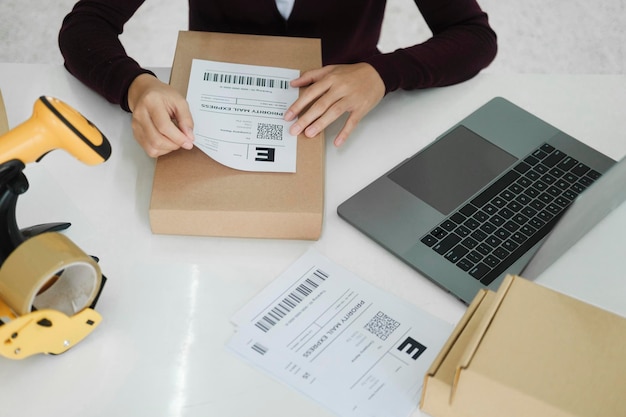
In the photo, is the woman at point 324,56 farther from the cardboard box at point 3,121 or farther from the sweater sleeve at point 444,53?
the cardboard box at point 3,121

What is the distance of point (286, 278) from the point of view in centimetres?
93

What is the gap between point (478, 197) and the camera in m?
1.04

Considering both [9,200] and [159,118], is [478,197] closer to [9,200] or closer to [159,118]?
[159,118]

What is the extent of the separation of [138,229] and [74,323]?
0.19 metres

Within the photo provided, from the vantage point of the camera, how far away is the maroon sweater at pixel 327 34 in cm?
113

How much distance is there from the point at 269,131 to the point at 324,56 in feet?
1.38

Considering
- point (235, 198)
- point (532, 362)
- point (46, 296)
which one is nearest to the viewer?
point (532, 362)

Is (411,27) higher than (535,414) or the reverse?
the reverse

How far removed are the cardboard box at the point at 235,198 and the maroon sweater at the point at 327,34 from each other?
204mm

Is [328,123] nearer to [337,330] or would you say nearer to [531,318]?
[337,330]

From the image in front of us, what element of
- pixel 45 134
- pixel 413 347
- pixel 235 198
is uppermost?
pixel 45 134

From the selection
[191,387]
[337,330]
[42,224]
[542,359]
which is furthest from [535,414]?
[42,224]

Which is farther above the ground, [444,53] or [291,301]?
[444,53]

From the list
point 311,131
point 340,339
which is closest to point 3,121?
point 311,131
